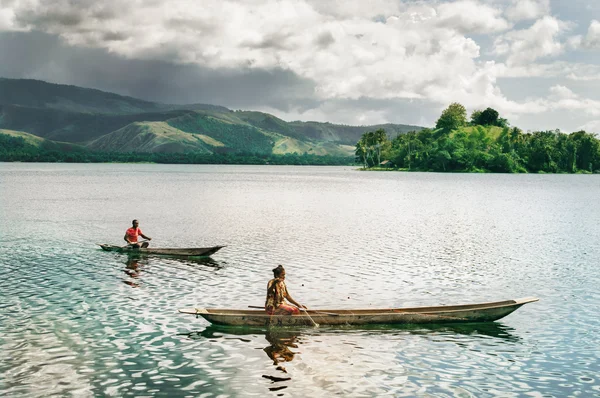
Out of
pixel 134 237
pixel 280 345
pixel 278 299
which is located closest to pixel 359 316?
pixel 278 299

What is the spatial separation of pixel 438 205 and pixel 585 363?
250ft

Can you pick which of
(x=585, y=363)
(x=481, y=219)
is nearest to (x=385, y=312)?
(x=585, y=363)

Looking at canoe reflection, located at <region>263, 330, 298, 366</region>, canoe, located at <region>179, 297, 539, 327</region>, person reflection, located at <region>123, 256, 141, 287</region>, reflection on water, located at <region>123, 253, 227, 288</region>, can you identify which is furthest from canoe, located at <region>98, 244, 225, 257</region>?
canoe reflection, located at <region>263, 330, 298, 366</region>

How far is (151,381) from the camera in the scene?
60.5 feet

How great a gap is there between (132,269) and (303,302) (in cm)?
1341

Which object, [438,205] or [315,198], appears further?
[315,198]

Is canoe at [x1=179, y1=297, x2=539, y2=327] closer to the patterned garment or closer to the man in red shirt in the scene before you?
the patterned garment

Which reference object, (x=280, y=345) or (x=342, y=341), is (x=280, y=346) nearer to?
(x=280, y=345)

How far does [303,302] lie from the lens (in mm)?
29297

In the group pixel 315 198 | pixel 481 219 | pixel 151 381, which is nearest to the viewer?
pixel 151 381

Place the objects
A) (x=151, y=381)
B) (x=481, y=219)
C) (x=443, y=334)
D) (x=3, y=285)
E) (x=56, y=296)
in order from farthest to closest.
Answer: (x=481, y=219) → (x=3, y=285) → (x=56, y=296) → (x=443, y=334) → (x=151, y=381)

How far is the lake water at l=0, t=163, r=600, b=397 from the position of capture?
Answer: 1878 centimetres

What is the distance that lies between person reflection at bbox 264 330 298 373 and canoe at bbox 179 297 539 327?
58cm

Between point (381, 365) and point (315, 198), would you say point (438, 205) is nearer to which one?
point (315, 198)
